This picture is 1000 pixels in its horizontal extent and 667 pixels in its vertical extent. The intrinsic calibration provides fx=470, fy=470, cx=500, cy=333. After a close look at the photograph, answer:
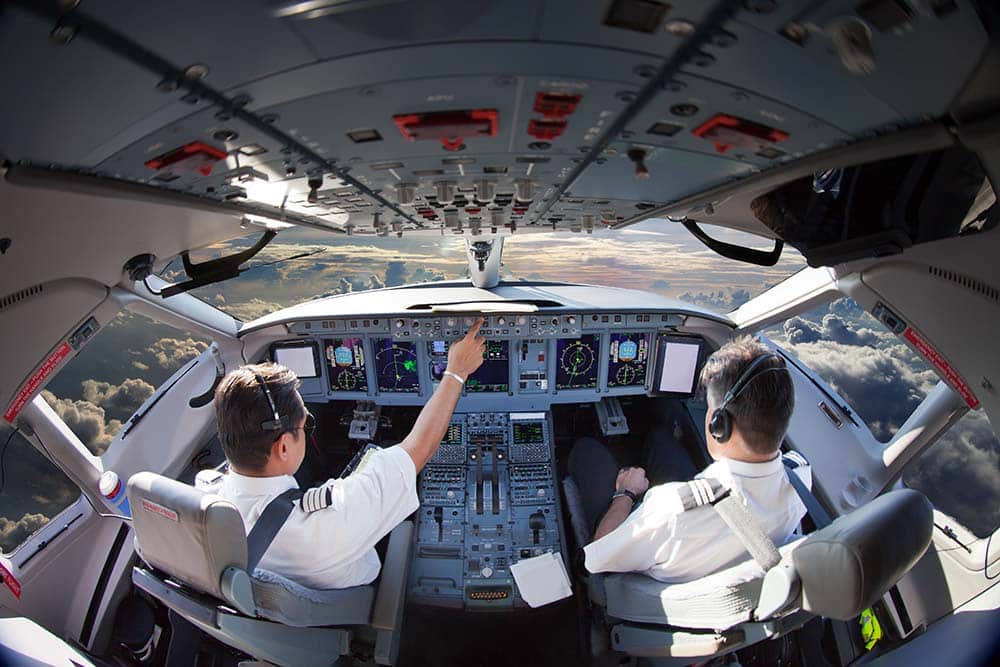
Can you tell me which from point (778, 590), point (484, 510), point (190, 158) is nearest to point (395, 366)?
A: point (484, 510)

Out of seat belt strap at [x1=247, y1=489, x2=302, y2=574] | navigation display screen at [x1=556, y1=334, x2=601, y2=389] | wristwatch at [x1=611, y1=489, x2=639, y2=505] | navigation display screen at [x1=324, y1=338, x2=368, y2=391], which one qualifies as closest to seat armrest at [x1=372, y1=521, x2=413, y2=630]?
seat belt strap at [x1=247, y1=489, x2=302, y2=574]

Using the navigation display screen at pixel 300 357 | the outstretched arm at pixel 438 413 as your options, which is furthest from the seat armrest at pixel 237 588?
the navigation display screen at pixel 300 357

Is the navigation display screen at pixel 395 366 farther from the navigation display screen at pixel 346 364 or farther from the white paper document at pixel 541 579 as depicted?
the white paper document at pixel 541 579

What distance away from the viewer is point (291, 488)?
1.53 metres

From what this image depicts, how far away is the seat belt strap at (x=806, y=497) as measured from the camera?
6.23 ft

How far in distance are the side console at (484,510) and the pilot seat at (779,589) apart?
2.68ft

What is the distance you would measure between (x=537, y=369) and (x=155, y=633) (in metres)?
2.50

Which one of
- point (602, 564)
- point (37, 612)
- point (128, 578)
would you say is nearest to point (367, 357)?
point (128, 578)

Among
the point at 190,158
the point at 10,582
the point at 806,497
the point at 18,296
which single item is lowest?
the point at 10,582

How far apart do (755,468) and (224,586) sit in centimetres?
156

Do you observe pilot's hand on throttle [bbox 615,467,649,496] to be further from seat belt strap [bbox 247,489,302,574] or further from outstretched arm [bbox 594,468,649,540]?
seat belt strap [bbox 247,489,302,574]

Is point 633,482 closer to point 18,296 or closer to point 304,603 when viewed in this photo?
point 304,603

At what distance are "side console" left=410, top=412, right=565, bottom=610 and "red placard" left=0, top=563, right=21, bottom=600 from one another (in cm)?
169

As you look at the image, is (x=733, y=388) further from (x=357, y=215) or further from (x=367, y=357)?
(x=367, y=357)
